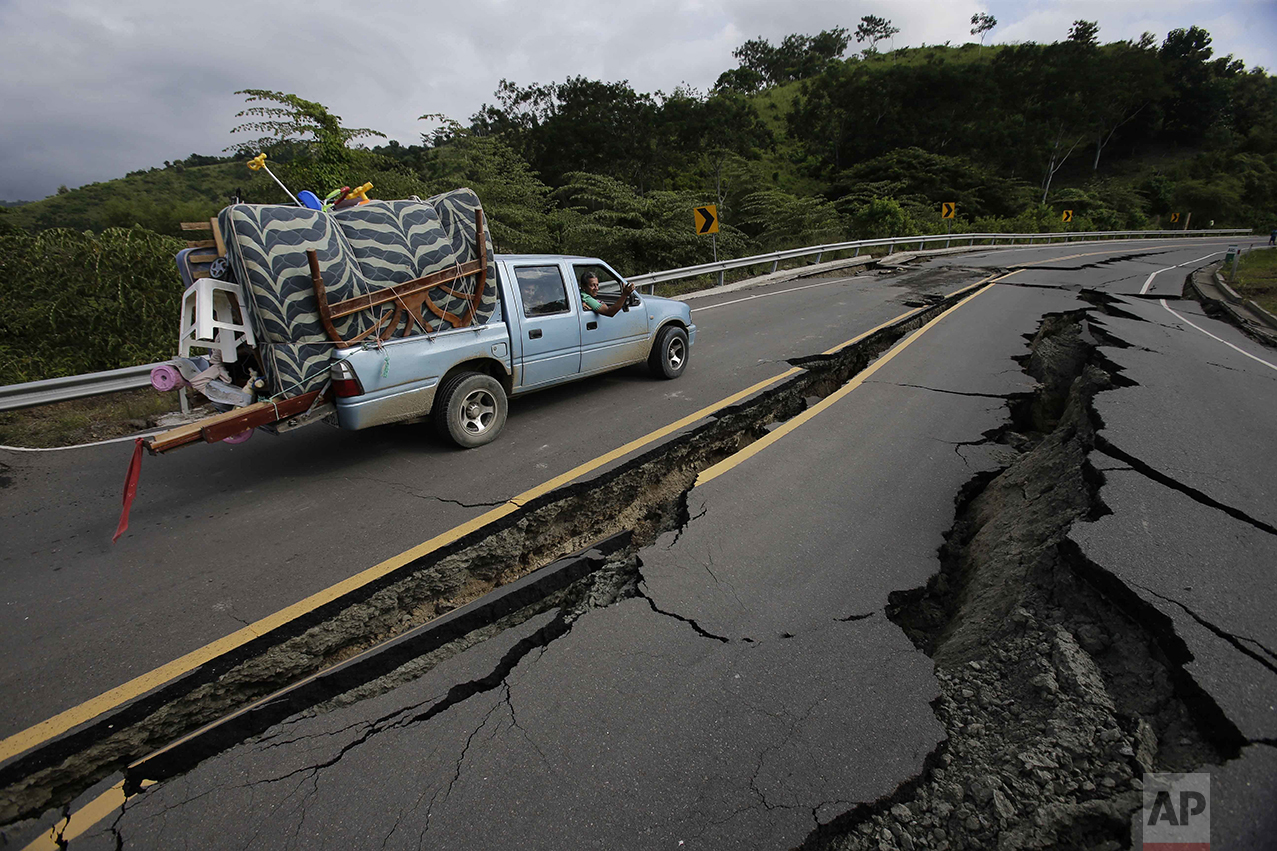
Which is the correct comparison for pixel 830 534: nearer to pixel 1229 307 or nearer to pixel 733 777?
pixel 733 777

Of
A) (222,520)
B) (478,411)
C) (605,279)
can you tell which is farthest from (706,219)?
(222,520)

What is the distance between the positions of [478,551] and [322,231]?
Answer: 110 inches

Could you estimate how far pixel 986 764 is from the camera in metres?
2.37

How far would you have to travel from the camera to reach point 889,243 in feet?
78.1

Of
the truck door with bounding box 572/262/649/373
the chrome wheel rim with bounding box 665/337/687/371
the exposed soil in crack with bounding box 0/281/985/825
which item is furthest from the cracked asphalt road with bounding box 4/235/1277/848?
the chrome wheel rim with bounding box 665/337/687/371

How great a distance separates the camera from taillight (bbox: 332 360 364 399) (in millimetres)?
4680

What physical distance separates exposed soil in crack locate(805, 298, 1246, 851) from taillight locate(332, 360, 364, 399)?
4219 millimetres

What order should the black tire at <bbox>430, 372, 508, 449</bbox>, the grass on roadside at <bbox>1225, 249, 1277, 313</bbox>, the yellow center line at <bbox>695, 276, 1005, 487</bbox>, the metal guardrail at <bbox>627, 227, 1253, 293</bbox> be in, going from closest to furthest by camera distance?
1. the yellow center line at <bbox>695, 276, 1005, 487</bbox>
2. the black tire at <bbox>430, 372, 508, 449</bbox>
3. the metal guardrail at <bbox>627, 227, 1253, 293</bbox>
4. the grass on roadside at <bbox>1225, 249, 1277, 313</bbox>

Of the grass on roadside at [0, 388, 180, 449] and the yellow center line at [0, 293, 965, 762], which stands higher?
the grass on roadside at [0, 388, 180, 449]

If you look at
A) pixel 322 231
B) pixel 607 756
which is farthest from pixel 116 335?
pixel 607 756

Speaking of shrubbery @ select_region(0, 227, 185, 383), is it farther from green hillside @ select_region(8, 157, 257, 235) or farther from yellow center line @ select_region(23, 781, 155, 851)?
green hillside @ select_region(8, 157, 257, 235)

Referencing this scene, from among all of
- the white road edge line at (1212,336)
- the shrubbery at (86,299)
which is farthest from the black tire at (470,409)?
the white road edge line at (1212,336)

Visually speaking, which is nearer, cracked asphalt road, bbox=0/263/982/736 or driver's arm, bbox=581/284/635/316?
cracked asphalt road, bbox=0/263/982/736

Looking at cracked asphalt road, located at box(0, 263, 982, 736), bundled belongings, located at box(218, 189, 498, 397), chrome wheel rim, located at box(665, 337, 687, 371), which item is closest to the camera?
cracked asphalt road, located at box(0, 263, 982, 736)
